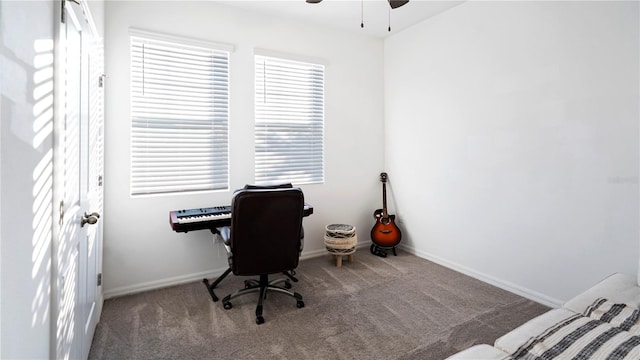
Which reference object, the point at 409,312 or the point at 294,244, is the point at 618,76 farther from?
the point at 294,244

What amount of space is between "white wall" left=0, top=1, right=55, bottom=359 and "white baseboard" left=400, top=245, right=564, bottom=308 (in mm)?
3291

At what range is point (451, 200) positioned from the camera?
3.52 metres

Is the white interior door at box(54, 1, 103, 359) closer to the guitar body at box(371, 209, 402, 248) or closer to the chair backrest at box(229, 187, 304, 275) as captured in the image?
the chair backrest at box(229, 187, 304, 275)

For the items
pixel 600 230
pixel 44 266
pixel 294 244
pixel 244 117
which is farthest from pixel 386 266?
pixel 44 266

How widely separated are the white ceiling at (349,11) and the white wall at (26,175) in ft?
8.05

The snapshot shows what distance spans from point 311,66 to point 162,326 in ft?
9.92

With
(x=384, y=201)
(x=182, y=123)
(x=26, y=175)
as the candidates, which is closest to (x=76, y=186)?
(x=26, y=175)

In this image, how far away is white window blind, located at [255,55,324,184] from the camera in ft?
11.5

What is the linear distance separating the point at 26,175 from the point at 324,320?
6.74ft

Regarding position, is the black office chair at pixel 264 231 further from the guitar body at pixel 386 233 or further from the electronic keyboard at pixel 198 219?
the guitar body at pixel 386 233

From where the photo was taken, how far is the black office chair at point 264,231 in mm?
2295

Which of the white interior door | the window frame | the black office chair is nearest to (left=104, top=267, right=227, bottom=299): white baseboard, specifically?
the white interior door

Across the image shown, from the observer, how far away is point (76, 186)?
158cm

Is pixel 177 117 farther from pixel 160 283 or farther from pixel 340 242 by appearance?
pixel 340 242
